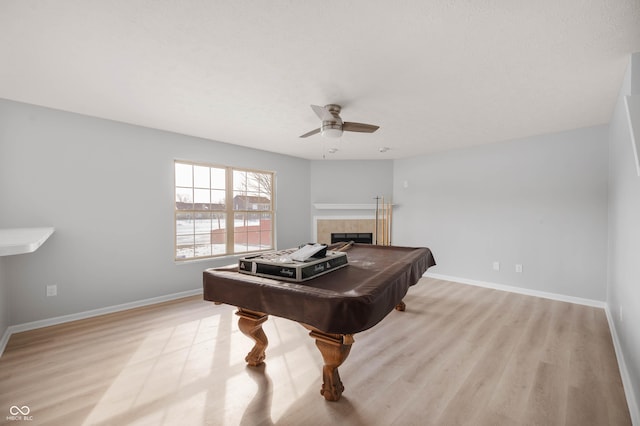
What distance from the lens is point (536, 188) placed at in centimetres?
428

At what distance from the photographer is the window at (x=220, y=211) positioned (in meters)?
4.28

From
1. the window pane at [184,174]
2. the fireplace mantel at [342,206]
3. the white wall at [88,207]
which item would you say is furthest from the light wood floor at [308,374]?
the fireplace mantel at [342,206]

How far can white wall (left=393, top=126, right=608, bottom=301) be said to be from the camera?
3.84 meters

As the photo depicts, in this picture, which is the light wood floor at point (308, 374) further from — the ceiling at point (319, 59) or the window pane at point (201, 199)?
the ceiling at point (319, 59)

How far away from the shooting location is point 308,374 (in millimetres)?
2201

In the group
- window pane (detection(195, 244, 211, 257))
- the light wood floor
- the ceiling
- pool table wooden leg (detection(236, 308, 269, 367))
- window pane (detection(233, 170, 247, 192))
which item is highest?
the ceiling

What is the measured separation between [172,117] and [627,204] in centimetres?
460

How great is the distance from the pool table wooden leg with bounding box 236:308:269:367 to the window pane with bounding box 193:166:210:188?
280cm

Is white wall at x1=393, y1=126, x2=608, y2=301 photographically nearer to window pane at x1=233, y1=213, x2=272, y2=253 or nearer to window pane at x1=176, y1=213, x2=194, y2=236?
window pane at x1=233, y1=213, x2=272, y2=253

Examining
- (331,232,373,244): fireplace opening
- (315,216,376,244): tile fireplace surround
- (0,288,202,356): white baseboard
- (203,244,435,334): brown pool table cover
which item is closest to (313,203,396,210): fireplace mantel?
(315,216,376,244): tile fireplace surround

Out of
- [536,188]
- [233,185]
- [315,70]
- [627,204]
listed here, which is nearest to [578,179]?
[536,188]

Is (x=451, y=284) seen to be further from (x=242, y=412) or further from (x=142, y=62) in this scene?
(x=142, y=62)

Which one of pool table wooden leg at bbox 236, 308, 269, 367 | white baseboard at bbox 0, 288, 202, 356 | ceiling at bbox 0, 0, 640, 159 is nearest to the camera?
ceiling at bbox 0, 0, 640, 159

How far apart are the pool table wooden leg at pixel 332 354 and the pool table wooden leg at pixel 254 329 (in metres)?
0.51
